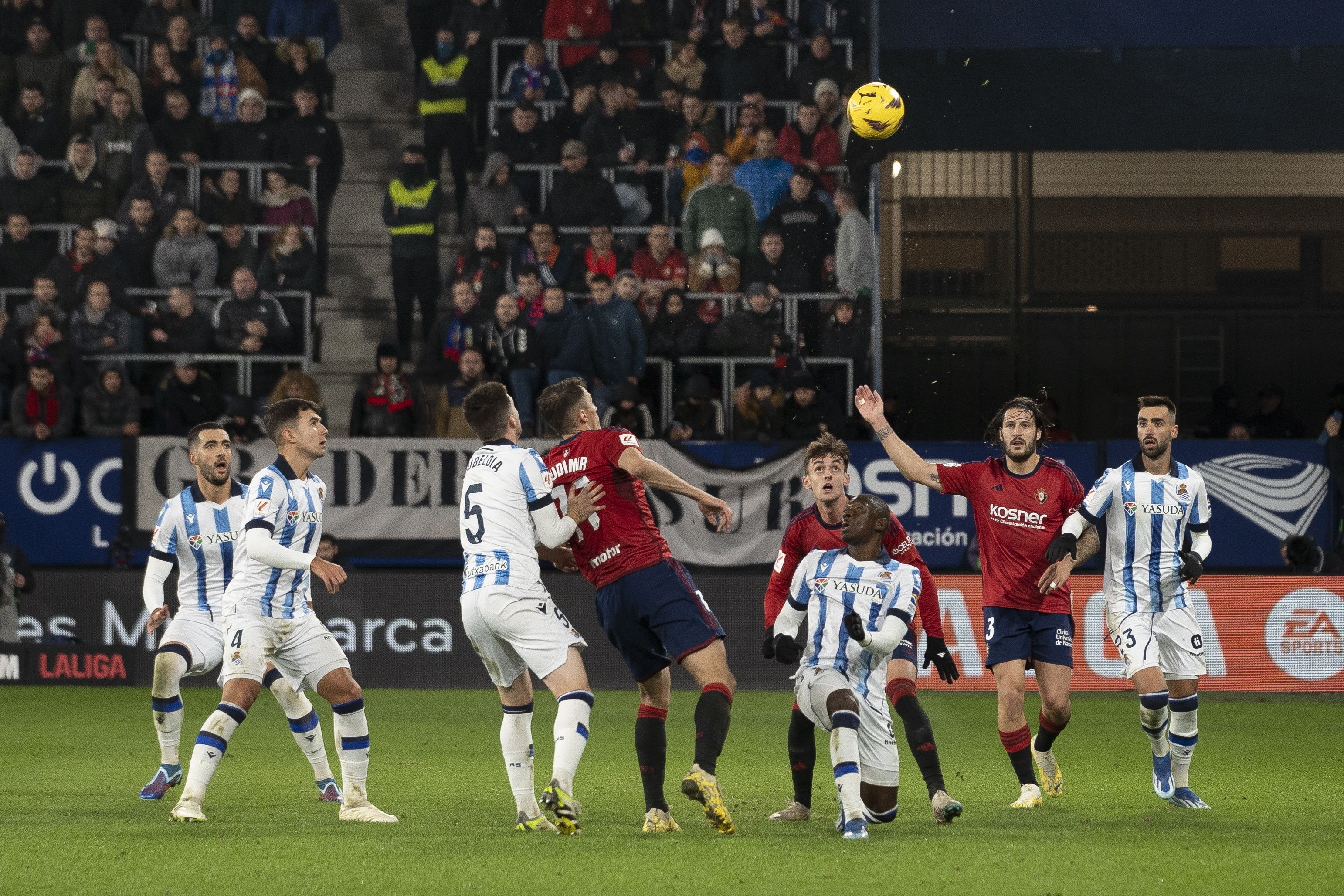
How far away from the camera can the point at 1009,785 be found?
341 inches

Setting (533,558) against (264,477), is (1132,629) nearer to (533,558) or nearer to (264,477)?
(533,558)

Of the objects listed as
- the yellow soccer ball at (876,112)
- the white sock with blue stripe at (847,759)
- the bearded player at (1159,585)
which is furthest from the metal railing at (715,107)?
the white sock with blue stripe at (847,759)

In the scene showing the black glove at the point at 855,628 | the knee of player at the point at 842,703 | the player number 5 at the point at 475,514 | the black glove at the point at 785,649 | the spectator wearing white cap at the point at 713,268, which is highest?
the spectator wearing white cap at the point at 713,268

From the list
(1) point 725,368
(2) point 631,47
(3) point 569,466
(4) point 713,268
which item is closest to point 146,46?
(2) point 631,47

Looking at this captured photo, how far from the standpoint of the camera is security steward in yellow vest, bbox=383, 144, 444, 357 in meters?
16.9

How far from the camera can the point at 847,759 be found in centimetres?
654

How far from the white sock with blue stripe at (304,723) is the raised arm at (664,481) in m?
2.09

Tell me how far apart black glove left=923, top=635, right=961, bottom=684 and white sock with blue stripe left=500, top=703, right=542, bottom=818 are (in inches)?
69.0

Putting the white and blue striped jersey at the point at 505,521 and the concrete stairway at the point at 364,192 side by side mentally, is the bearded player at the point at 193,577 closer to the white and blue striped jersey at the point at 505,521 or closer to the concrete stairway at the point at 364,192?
the white and blue striped jersey at the point at 505,521

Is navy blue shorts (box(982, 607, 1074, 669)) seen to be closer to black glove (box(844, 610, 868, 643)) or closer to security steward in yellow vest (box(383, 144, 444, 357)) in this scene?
black glove (box(844, 610, 868, 643))

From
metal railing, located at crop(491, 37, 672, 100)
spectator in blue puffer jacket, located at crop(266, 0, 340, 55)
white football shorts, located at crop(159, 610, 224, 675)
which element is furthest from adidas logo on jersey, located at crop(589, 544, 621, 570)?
spectator in blue puffer jacket, located at crop(266, 0, 340, 55)

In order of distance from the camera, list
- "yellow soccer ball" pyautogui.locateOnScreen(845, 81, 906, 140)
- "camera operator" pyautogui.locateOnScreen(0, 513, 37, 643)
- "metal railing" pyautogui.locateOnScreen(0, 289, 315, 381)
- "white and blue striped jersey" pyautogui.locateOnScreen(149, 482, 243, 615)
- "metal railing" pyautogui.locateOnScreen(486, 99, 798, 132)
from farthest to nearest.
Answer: "metal railing" pyautogui.locateOnScreen(486, 99, 798, 132)
"metal railing" pyautogui.locateOnScreen(0, 289, 315, 381)
"camera operator" pyautogui.locateOnScreen(0, 513, 37, 643)
"yellow soccer ball" pyautogui.locateOnScreen(845, 81, 906, 140)
"white and blue striped jersey" pyautogui.locateOnScreen(149, 482, 243, 615)

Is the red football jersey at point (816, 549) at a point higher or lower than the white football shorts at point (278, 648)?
higher

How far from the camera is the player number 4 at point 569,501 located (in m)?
6.95
